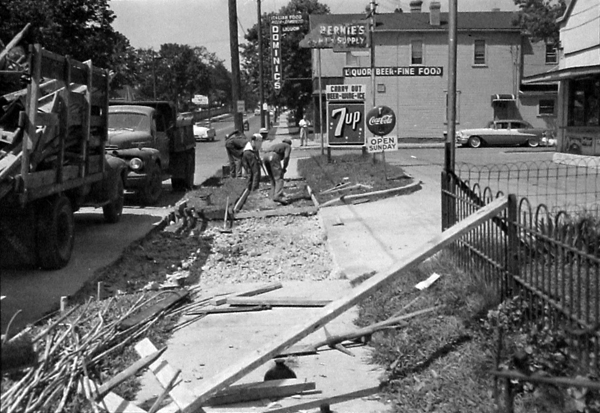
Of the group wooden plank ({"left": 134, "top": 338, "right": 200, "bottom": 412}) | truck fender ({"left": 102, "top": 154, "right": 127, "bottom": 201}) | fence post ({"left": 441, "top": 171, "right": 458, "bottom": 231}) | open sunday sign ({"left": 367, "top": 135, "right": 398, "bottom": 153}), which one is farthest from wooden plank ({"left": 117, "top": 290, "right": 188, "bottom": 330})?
open sunday sign ({"left": 367, "top": 135, "right": 398, "bottom": 153})

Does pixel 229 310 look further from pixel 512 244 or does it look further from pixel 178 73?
pixel 178 73

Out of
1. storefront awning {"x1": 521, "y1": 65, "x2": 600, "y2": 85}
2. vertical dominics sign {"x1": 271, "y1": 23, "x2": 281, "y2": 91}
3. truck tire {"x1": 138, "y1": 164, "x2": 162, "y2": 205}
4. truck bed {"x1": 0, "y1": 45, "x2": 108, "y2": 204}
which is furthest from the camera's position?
vertical dominics sign {"x1": 271, "y1": 23, "x2": 281, "y2": 91}

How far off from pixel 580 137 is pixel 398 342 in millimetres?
19927

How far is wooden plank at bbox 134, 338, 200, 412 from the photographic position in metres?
4.65

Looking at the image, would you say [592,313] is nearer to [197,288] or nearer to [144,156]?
[197,288]

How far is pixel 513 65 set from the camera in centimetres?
4800

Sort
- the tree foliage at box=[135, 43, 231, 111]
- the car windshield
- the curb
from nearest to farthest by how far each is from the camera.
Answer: the curb → the car windshield → the tree foliage at box=[135, 43, 231, 111]

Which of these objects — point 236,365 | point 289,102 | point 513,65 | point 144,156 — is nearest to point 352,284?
point 236,365

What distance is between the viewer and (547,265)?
5.23 m

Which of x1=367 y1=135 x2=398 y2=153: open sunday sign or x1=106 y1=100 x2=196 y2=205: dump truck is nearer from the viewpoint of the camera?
x1=106 y1=100 x2=196 y2=205: dump truck

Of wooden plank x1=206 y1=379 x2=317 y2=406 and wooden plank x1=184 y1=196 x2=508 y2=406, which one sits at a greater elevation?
wooden plank x1=184 y1=196 x2=508 y2=406

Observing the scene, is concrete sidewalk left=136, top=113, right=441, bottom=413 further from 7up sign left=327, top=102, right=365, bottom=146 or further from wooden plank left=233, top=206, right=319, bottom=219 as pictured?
7up sign left=327, top=102, right=365, bottom=146

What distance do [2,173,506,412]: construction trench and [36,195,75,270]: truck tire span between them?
4.35 ft

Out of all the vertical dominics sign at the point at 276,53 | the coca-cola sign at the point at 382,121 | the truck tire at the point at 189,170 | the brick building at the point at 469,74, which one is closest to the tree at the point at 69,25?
the truck tire at the point at 189,170
